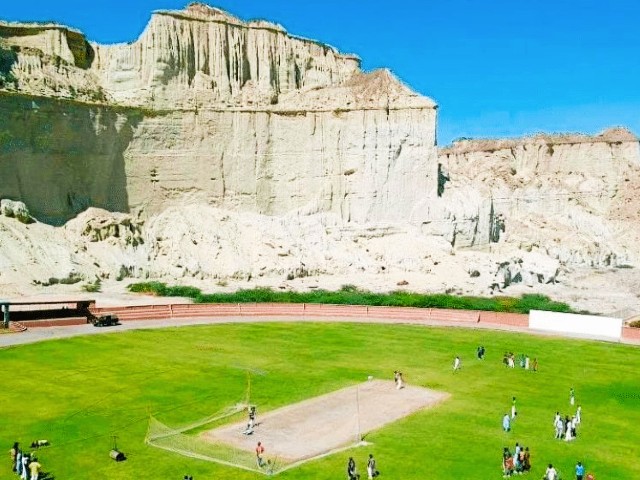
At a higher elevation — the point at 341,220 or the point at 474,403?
the point at 341,220

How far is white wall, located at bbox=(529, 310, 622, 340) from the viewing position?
51088 millimetres

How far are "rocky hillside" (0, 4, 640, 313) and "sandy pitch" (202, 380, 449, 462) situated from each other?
32.9 m

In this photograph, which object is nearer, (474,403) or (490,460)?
(490,460)

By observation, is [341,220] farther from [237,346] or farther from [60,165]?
[237,346]

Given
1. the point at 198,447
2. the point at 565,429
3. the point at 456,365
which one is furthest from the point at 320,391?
the point at 565,429

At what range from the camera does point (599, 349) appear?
155 feet

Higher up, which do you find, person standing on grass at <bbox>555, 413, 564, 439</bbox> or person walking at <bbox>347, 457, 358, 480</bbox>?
person standing on grass at <bbox>555, 413, 564, 439</bbox>

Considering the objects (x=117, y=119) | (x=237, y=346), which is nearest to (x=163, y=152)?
(x=117, y=119)

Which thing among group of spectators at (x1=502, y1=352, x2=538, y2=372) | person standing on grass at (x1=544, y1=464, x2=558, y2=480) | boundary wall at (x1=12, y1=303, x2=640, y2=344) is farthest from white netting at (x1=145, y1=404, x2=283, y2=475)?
boundary wall at (x1=12, y1=303, x2=640, y2=344)

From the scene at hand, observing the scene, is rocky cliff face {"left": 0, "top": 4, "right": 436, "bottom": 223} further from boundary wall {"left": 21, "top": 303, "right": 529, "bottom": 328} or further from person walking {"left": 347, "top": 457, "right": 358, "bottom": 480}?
person walking {"left": 347, "top": 457, "right": 358, "bottom": 480}

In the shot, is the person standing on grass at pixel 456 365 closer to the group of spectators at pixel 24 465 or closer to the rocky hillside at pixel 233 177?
the group of spectators at pixel 24 465

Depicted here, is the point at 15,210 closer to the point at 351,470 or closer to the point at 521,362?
the point at 521,362

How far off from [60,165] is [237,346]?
1335 inches

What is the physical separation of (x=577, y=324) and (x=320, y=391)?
25759 mm
